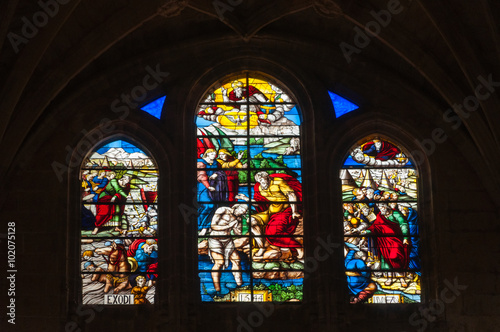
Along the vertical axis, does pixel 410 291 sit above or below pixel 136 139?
below

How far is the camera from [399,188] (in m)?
20.1

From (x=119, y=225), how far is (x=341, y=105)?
432 cm

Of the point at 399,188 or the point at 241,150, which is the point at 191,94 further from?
the point at 399,188

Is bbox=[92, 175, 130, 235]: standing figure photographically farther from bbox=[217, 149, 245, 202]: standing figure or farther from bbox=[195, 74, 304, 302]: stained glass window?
bbox=[217, 149, 245, 202]: standing figure

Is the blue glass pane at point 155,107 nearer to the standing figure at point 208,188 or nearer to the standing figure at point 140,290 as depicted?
the standing figure at point 208,188

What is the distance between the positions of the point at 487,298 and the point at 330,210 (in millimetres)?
2879

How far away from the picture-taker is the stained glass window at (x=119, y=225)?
19250 mm

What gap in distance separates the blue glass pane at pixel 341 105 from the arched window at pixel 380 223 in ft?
1.94

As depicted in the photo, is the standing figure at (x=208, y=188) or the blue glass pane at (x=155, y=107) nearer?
the standing figure at (x=208, y=188)

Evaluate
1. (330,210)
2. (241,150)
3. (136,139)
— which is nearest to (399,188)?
(330,210)

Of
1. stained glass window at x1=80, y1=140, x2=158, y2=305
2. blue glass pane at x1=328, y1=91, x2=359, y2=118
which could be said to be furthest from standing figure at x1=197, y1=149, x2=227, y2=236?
blue glass pane at x1=328, y1=91, x2=359, y2=118

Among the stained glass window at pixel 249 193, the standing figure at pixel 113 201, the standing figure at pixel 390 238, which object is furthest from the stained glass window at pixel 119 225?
the standing figure at pixel 390 238

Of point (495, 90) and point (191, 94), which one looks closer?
point (495, 90)

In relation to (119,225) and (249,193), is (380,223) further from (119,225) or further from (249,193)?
(119,225)
